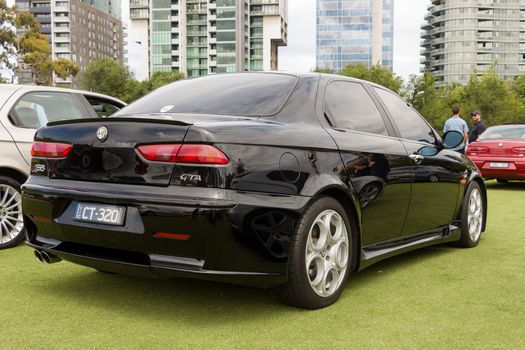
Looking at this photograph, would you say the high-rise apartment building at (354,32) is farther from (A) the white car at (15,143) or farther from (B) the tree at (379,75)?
(A) the white car at (15,143)

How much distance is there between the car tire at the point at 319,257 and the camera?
348 centimetres

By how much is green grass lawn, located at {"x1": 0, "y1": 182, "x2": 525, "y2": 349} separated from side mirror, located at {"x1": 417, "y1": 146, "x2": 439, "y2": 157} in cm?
92

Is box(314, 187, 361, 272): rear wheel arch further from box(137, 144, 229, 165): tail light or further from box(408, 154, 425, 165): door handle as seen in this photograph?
box(408, 154, 425, 165): door handle

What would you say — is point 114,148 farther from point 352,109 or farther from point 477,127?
point 477,127

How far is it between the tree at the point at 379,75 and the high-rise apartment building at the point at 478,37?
212ft

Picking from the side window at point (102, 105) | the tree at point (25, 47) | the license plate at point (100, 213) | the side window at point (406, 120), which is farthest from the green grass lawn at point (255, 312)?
the tree at point (25, 47)

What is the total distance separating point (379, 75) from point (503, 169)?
6101cm

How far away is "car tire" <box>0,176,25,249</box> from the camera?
5656 millimetres

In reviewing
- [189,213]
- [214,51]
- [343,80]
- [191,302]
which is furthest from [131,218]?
[214,51]

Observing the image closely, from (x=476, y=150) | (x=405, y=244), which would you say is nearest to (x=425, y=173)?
(x=405, y=244)

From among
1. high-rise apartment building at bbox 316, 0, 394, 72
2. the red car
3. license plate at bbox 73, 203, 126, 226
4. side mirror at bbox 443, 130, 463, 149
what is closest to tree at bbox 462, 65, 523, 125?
the red car

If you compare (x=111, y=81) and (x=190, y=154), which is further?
(x=111, y=81)

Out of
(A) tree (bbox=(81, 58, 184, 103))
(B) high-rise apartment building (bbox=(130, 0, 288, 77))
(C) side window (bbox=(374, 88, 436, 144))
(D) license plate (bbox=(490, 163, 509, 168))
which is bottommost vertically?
(D) license plate (bbox=(490, 163, 509, 168))

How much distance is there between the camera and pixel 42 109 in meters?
6.14
